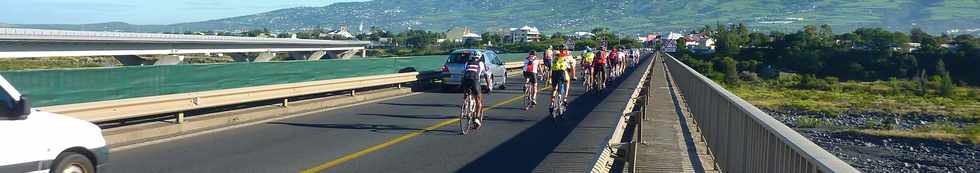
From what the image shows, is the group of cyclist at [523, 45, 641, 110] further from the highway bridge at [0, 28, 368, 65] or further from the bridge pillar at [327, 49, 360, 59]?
the bridge pillar at [327, 49, 360, 59]

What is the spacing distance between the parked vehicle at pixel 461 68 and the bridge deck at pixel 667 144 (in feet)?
26.7

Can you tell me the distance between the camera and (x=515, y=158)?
38.6 ft

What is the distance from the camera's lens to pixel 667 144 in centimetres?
1409

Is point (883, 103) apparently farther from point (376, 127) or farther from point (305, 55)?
point (305, 55)

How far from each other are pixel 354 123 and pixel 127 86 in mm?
4156

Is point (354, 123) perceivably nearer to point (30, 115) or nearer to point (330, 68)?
point (30, 115)

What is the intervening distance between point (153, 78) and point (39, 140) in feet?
35.6

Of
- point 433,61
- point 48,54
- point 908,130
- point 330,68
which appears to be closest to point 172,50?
point 48,54

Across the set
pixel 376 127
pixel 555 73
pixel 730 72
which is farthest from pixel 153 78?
pixel 730 72

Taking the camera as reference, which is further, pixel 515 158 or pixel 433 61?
pixel 433 61

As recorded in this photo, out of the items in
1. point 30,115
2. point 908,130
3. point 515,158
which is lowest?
point 908,130

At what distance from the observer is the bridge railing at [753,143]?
16.8 feet

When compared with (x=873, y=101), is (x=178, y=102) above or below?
above

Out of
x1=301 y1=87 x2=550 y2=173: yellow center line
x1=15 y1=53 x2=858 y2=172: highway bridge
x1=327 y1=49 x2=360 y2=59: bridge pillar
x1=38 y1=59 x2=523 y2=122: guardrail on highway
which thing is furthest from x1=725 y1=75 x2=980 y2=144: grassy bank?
x1=327 y1=49 x2=360 y2=59: bridge pillar
